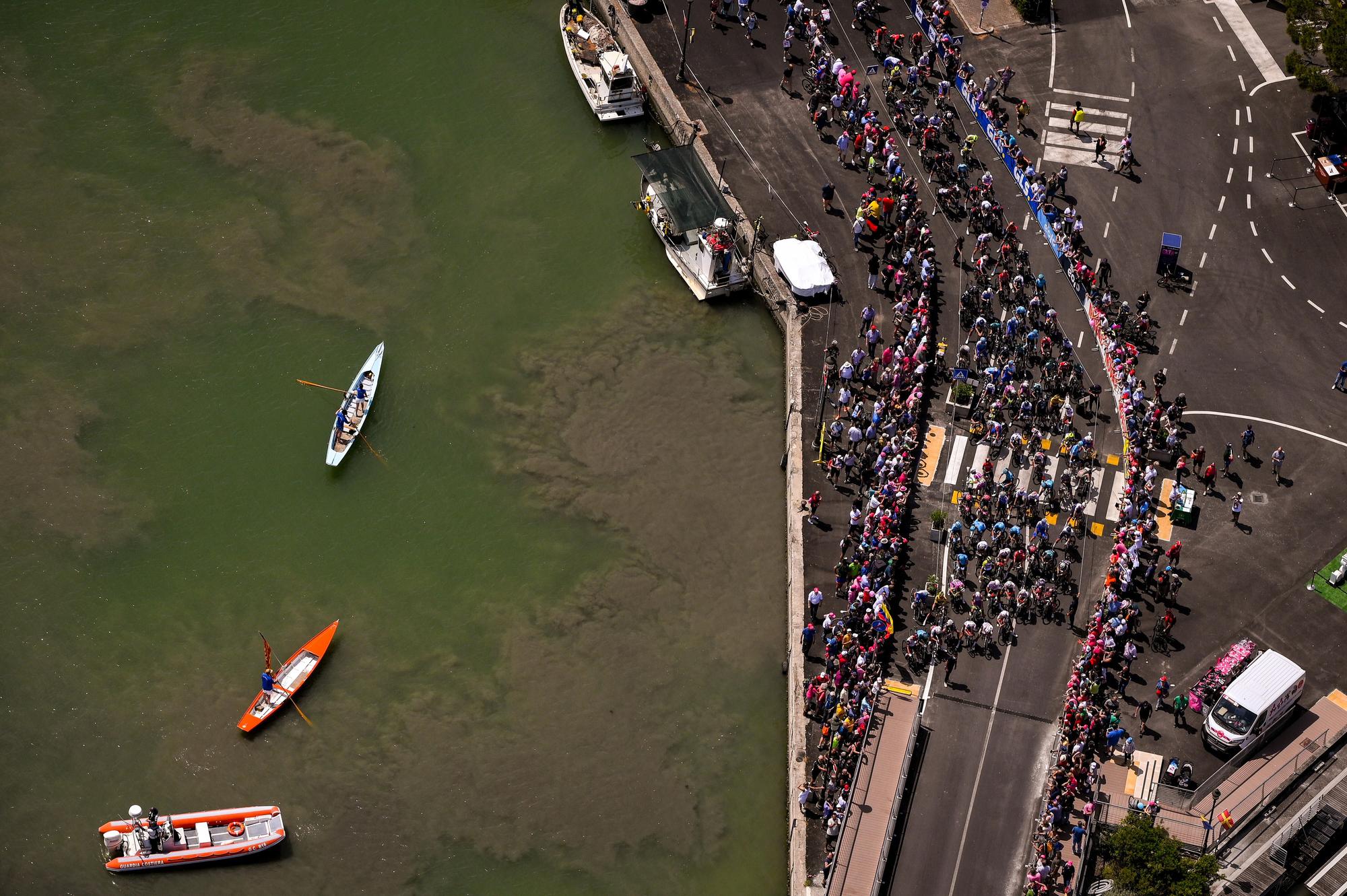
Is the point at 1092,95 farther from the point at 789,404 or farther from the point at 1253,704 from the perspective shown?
the point at 1253,704

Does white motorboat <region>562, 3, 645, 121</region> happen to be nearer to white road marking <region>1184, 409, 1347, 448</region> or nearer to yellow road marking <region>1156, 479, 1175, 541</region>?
white road marking <region>1184, 409, 1347, 448</region>

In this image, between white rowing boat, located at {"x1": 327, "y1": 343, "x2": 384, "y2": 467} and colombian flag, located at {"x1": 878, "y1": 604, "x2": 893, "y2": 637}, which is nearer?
colombian flag, located at {"x1": 878, "y1": 604, "x2": 893, "y2": 637}

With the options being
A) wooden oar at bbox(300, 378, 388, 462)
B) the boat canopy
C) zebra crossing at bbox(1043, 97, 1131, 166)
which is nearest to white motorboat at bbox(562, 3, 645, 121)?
the boat canopy

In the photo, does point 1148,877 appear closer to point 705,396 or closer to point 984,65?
point 705,396

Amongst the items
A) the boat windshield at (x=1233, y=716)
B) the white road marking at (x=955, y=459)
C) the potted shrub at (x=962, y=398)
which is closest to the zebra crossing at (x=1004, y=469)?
the white road marking at (x=955, y=459)

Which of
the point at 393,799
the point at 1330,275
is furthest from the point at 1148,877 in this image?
the point at 1330,275

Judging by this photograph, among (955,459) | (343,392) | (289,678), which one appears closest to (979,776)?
(955,459)
